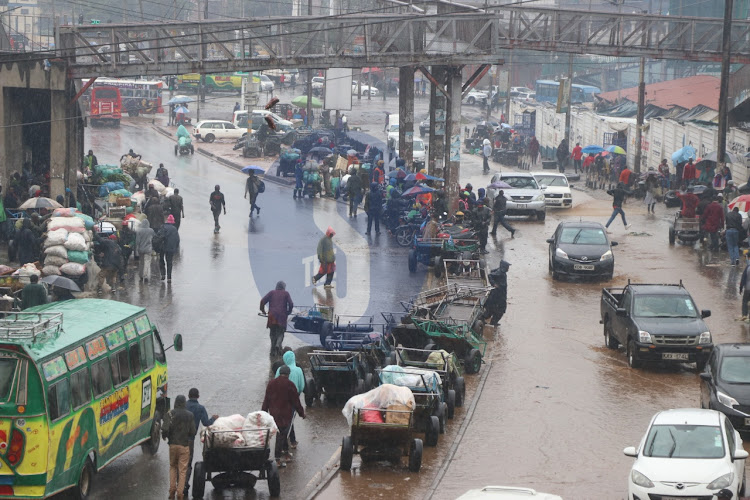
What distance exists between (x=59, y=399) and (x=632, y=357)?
11988 mm

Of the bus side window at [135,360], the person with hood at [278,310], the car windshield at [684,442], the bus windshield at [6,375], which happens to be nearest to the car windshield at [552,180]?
the person with hood at [278,310]

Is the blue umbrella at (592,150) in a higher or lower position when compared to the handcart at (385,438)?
higher

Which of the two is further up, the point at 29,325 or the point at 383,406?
the point at 29,325

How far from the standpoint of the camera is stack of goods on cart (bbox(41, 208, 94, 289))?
84.7ft

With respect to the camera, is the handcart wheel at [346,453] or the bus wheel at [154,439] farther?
the bus wheel at [154,439]

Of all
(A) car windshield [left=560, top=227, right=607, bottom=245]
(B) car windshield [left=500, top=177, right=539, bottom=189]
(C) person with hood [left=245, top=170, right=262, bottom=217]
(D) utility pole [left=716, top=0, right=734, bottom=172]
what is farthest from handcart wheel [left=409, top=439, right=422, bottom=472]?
(D) utility pole [left=716, top=0, right=734, bottom=172]

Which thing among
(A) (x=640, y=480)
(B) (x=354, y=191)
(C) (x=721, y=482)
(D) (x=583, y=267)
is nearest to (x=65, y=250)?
(D) (x=583, y=267)

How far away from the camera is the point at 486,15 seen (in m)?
36.8

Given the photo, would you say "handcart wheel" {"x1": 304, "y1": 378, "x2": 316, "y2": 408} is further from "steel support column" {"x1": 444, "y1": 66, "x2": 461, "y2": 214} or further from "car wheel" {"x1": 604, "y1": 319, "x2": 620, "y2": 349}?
"steel support column" {"x1": 444, "y1": 66, "x2": 461, "y2": 214}

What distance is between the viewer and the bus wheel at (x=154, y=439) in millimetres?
16562

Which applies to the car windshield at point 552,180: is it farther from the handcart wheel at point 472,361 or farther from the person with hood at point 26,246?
the handcart wheel at point 472,361

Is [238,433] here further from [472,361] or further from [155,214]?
[155,214]

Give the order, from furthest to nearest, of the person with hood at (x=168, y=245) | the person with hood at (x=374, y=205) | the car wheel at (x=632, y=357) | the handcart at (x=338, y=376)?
the person with hood at (x=374, y=205), the person with hood at (x=168, y=245), the car wheel at (x=632, y=357), the handcart at (x=338, y=376)

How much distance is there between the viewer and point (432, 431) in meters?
16.9
